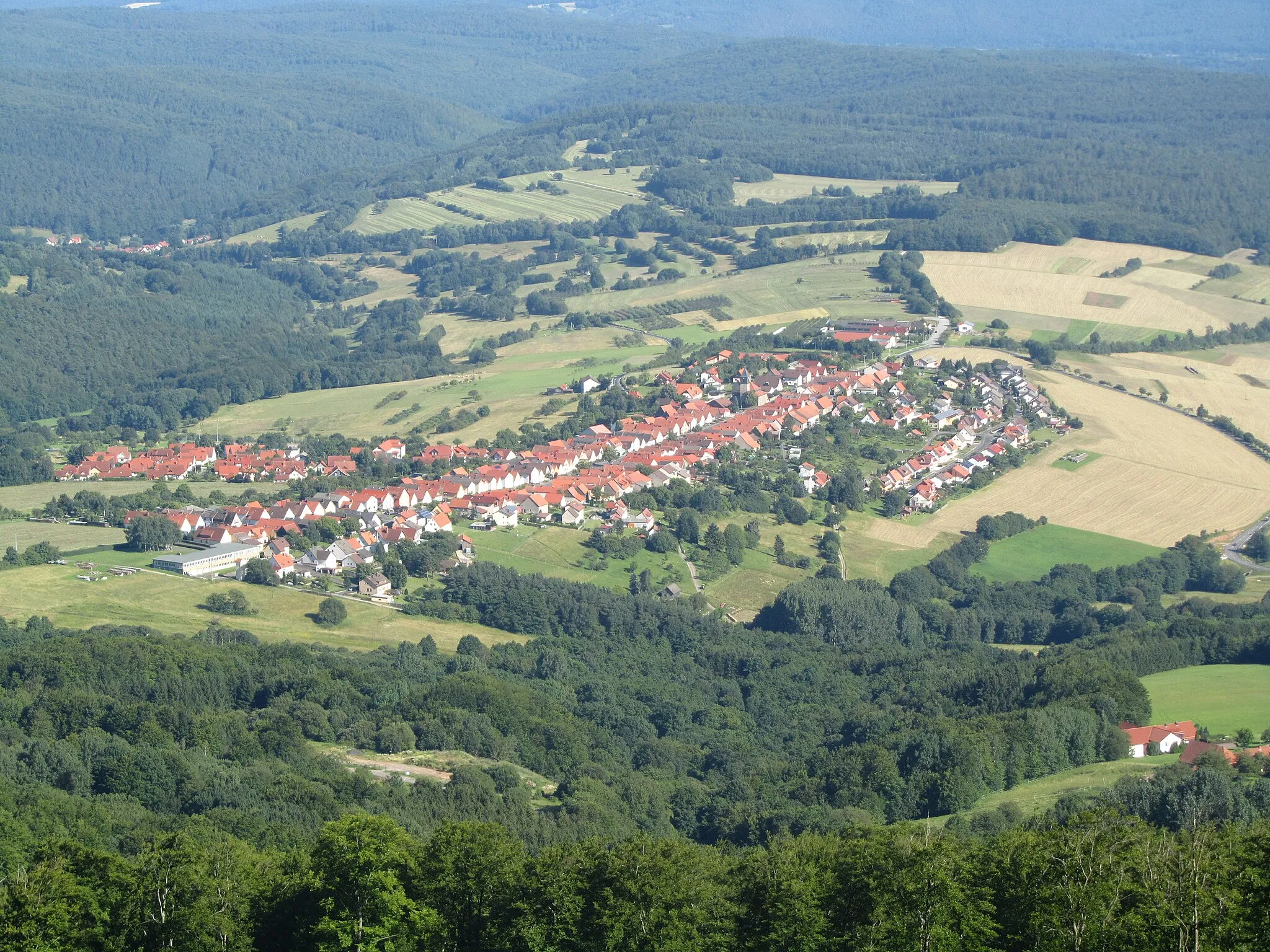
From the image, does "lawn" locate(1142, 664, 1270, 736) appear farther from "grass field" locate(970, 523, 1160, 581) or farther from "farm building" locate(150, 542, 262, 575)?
"farm building" locate(150, 542, 262, 575)

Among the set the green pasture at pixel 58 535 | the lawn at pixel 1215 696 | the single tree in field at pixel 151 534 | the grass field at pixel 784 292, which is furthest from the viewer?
the grass field at pixel 784 292

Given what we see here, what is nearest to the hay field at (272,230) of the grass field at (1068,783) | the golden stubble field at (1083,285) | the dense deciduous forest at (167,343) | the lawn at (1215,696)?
the dense deciduous forest at (167,343)

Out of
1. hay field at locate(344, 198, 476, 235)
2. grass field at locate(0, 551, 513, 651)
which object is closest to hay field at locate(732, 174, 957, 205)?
hay field at locate(344, 198, 476, 235)

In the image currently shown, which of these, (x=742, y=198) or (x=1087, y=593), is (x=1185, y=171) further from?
(x=1087, y=593)

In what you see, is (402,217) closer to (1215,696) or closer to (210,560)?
(210,560)

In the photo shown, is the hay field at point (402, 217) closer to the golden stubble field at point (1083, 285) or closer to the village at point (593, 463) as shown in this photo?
the golden stubble field at point (1083, 285)
